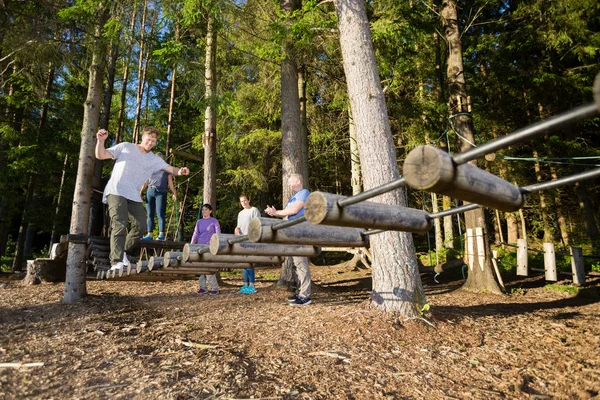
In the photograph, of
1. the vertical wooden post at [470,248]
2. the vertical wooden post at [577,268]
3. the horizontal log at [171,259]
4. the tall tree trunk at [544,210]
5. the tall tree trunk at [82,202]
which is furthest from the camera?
the tall tree trunk at [544,210]

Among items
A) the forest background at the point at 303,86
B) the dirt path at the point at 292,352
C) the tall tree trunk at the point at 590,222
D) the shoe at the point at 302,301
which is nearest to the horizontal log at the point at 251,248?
the dirt path at the point at 292,352

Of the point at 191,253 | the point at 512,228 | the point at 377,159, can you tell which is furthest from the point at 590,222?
the point at 191,253

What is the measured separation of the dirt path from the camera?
9.39 feet

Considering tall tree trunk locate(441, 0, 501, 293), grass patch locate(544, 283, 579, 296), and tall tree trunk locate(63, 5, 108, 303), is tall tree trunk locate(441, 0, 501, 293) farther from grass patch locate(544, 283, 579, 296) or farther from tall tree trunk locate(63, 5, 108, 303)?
tall tree trunk locate(63, 5, 108, 303)

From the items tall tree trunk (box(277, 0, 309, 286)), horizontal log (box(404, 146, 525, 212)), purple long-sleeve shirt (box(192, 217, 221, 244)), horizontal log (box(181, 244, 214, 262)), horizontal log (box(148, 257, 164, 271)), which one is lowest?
horizontal log (box(148, 257, 164, 271))

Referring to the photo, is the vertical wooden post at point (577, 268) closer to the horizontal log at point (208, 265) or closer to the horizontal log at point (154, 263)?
the horizontal log at point (208, 265)

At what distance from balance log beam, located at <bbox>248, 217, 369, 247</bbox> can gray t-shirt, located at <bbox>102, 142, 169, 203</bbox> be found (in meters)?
2.30

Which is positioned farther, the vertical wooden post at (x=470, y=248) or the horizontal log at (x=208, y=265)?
the vertical wooden post at (x=470, y=248)

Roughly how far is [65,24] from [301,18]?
187 inches

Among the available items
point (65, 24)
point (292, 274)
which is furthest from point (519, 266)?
point (65, 24)

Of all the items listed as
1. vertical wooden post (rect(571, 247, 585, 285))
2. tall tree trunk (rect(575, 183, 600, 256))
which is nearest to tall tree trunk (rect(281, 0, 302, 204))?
vertical wooden post (rect(571, 247, 585, 285))

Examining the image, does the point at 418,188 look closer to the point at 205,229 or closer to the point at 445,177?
the point at 445,177

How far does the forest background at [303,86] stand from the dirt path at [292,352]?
3988mm

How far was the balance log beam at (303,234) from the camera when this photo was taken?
9.23 ft
